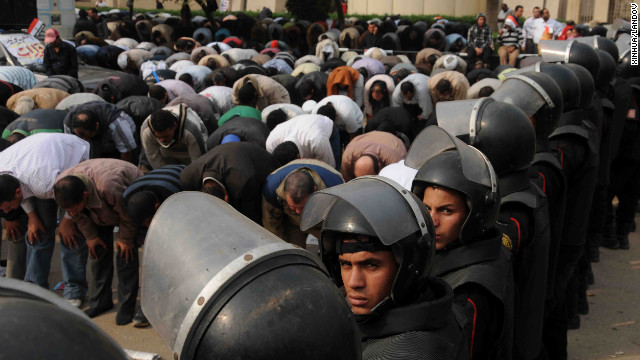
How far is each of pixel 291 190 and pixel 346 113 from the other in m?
2.87

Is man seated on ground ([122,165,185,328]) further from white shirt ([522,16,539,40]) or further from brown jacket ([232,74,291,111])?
white shirt ([522,16,539,40])

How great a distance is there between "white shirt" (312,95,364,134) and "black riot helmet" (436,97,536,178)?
11.8 ft

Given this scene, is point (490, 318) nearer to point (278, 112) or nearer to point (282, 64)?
point (278, 112)

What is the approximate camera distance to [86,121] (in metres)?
Answer: 6.04

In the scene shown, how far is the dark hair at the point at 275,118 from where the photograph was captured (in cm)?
673

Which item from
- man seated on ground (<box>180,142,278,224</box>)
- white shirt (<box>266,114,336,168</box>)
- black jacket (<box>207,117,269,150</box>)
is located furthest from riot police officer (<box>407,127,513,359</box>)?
black jacket (<box>207,117,269,150</box>)

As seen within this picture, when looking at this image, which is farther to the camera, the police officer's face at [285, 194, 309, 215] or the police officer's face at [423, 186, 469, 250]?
the police officer's face at [285, 194, 309, 215]

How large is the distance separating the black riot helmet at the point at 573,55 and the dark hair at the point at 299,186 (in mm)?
2873

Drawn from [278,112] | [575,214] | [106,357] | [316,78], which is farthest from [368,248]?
[316,78]

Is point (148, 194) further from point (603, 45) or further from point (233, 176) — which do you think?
point (603, 45)

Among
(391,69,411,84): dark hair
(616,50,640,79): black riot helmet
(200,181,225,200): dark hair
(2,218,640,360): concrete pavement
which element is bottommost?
(2,218,640,360): concrete pavement

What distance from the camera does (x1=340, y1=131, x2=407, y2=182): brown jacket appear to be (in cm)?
528

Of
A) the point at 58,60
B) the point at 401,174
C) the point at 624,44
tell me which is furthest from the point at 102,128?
the point at 624,44

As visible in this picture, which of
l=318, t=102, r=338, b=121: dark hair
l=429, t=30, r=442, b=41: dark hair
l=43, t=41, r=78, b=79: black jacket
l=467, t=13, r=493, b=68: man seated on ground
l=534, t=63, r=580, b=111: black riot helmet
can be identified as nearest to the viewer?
l=534, t=63, r=580, b=111: black riot helmet
